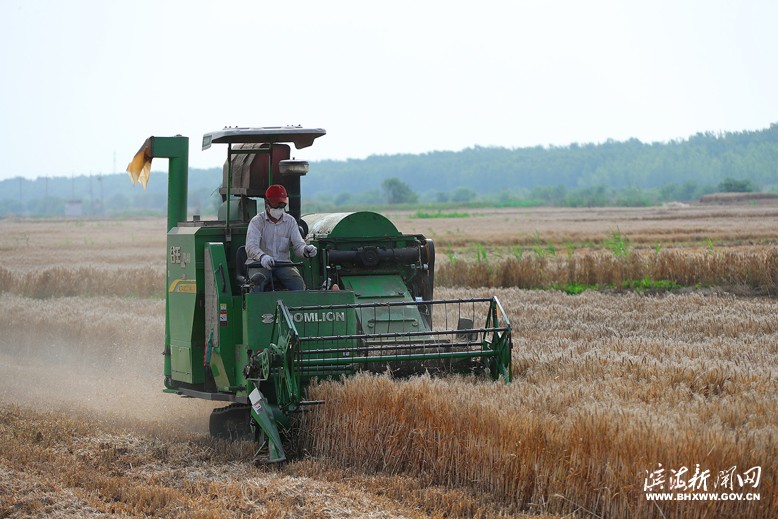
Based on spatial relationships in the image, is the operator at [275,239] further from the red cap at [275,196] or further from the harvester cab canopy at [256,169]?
the harvester cab canopy at [256,169]

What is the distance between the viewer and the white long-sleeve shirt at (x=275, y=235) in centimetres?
1023

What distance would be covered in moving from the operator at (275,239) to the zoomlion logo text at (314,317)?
354 mm

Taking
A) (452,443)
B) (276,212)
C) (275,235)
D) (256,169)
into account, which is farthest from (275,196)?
(452,443)

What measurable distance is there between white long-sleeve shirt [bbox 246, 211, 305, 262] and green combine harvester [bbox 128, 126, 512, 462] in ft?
0.76

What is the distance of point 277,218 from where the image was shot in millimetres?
10328

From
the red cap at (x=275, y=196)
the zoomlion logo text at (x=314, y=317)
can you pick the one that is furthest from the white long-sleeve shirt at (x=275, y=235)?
the zoomlion logo text at (x=314, y=317)

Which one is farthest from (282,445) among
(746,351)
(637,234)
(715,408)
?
(637,234)

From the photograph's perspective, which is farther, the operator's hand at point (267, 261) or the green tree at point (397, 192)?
the green tree at point (397, 192)

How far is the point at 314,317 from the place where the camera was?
10.0 metres

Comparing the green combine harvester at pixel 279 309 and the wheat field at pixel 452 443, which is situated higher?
the green combine harvester at pixel 279 309

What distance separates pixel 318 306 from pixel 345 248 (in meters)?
2.51

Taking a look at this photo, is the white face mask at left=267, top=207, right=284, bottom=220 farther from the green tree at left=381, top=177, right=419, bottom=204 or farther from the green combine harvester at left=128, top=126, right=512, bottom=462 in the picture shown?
the green tree at left=381, top=177, right=419, bottom=204

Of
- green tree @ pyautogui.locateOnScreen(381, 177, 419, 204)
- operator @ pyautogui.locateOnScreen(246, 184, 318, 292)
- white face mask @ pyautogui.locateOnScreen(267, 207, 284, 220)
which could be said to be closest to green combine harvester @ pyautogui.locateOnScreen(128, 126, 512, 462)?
operator @ pyautogui.locateOnScreen(246, 184, 318, 292)

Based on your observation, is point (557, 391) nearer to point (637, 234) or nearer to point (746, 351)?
point (746, 351)
